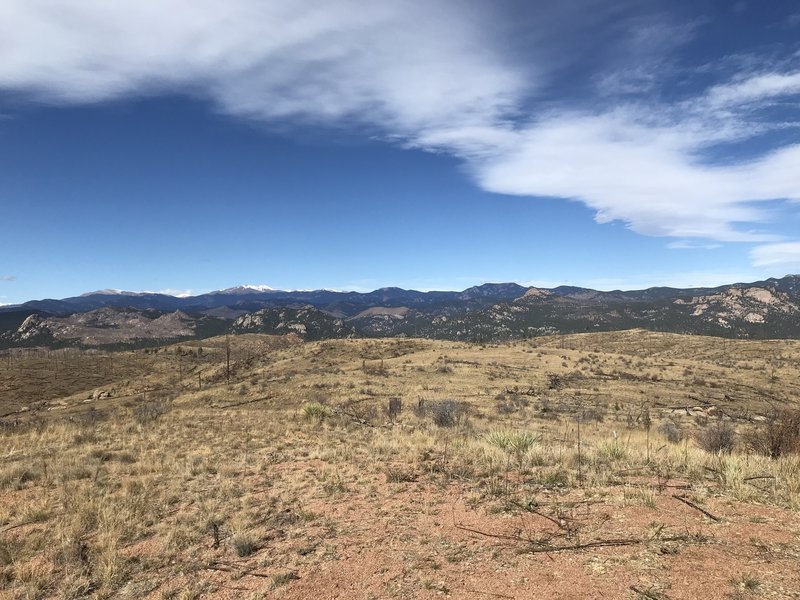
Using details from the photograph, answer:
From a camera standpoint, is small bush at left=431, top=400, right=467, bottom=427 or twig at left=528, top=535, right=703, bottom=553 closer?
twig at left=528, top=535, right=703, bottom=553

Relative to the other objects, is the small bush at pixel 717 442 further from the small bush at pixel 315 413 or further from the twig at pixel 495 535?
the small bush at pixel 315 413

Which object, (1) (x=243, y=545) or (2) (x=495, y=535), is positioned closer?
(2) (x=495, y=535)

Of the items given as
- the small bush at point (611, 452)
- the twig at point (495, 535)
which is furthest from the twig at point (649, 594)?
the small bush at point (611, 452)

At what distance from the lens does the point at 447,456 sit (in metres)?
13.6

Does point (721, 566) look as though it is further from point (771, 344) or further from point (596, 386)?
point (771, 344)

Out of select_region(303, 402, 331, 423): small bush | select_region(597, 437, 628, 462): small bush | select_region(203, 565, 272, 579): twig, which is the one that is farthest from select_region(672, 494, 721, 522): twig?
select_region(303, 402, 331, 423): small bush

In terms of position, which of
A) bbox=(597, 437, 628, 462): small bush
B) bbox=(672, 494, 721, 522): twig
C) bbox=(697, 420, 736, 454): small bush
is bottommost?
bbox=(697, 420, 736, 454): small bush

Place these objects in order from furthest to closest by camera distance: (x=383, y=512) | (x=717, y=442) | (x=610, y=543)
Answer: (x=717, y=442), (x=383, y=512), (x=610, y=543)

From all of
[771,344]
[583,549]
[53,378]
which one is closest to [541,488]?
[583,549]

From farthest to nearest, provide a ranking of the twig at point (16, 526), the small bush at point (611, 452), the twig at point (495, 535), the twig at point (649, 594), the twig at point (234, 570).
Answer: the small bush at point (611, 452) < the twig at point (16, 526) < the twig at point (495, 535) < the twig at point (234, 570) < the twig at point (649, 594)

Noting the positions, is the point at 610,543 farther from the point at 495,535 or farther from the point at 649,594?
the point at 495,535

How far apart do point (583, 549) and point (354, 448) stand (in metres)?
10.4

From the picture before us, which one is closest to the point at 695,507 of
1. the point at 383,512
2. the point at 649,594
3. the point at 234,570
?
the point at 649,594

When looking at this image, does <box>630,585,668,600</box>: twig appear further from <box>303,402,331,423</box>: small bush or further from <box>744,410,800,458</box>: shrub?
<box>303,402,331,423</box>: small bush
